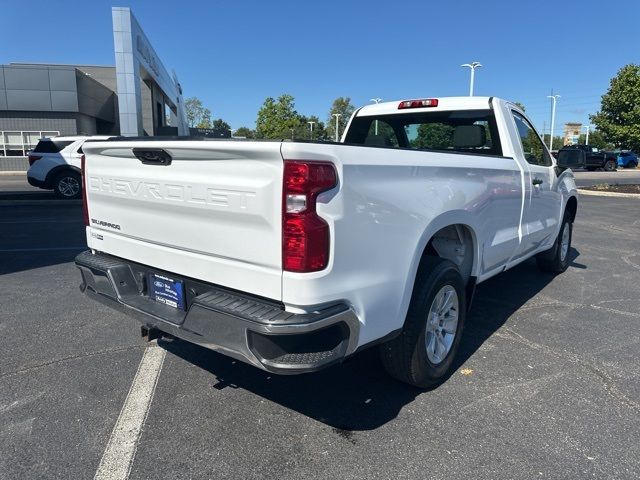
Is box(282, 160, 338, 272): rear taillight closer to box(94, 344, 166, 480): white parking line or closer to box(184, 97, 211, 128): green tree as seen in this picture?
box(94, 344, 166, 480): white parking line

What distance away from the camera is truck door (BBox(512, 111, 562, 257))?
4758mm

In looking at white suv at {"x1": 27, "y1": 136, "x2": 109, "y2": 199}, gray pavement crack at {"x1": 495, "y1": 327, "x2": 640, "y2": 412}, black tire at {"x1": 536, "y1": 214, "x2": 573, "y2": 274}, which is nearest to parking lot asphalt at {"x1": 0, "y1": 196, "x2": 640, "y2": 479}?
gray pavement crack at {"x1": 495, "y1": 327, "x2": 640, "y2": 412}

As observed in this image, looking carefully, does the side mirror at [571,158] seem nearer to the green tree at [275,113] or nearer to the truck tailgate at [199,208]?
the truck tailgate at [199,208]

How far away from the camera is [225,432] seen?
9.41ft

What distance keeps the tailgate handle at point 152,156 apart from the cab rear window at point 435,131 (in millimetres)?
2289

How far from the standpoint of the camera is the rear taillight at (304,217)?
2240 mm

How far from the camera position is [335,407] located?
316 centimetres

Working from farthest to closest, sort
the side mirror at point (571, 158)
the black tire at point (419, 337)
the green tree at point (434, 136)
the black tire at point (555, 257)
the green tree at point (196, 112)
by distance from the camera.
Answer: the green tree at point (196, 112) → the black tire at point (555, 257) → the side mirror at point (571, 158) → the green tree at point (434, 136) → the black tire at point (419, 337)

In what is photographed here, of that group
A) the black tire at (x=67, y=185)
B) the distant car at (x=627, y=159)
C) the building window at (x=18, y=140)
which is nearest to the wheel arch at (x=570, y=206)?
the black tire at (x=67, y=185)

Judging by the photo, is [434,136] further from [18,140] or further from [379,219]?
Answer: [18,140]

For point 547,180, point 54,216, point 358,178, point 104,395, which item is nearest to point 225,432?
point 104,395

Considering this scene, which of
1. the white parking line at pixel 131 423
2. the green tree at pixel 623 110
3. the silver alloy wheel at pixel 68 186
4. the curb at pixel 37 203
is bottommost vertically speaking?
the white parking line at pixel 131 423

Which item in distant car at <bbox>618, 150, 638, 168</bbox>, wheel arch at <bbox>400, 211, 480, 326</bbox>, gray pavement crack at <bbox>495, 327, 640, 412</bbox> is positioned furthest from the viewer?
distant car at <bbox>618, 150, 638, 168</bbox>

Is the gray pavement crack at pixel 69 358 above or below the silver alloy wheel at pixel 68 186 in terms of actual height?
below
